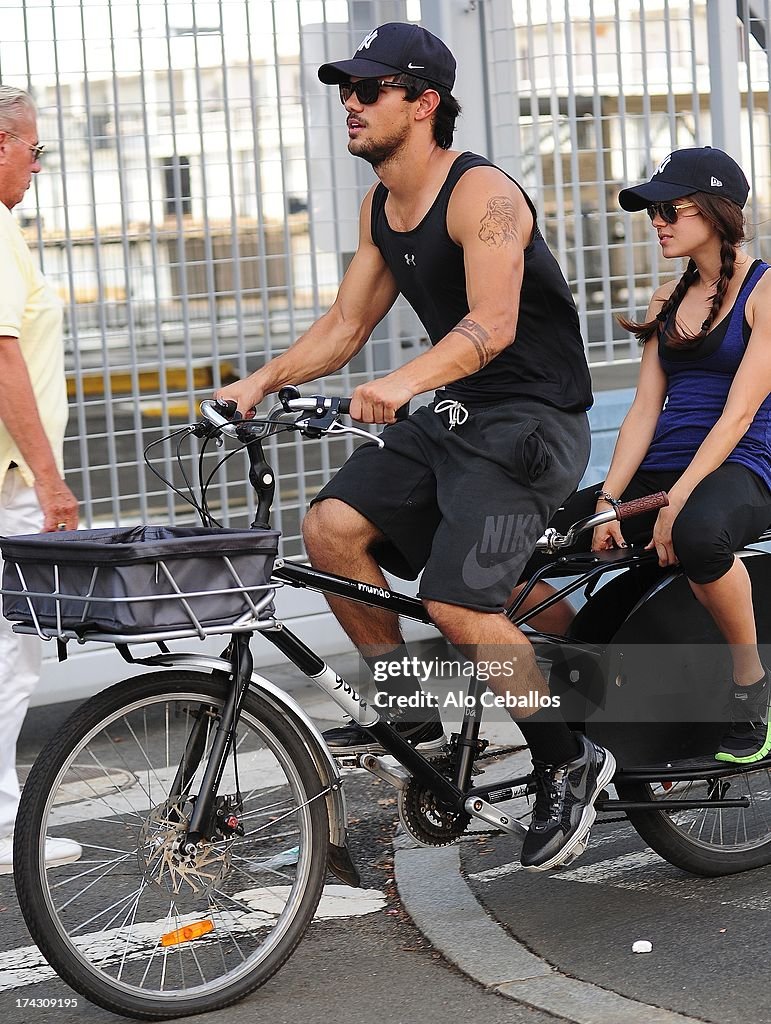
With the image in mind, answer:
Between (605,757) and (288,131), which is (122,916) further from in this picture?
(288,131)

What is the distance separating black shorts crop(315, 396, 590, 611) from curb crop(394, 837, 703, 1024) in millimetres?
848

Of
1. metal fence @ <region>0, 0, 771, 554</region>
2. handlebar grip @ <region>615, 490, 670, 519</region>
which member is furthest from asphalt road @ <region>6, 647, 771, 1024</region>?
metal fence @ <region>0, 0, 771, 554</region>

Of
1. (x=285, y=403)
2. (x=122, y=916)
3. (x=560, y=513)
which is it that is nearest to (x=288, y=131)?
(x=560, y=513)

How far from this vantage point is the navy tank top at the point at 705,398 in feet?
13.4

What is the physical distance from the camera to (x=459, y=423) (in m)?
3.79

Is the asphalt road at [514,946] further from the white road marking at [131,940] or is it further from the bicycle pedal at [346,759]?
the bicycle pedal at [346,759]

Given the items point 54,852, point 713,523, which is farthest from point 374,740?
point 713,523

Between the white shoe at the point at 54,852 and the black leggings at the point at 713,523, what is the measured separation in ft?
4.34

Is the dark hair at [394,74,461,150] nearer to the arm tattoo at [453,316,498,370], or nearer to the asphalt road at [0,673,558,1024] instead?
the arm tattoo at [453,316,498,370]

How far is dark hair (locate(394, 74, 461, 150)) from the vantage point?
11.9 feet

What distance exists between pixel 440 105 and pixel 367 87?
0.20 meters

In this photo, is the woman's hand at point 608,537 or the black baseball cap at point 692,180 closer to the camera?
the woman's hand at point 608,537

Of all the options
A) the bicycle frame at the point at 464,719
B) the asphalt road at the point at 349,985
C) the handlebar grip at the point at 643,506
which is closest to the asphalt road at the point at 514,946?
the asphalt road at the point at 349,985

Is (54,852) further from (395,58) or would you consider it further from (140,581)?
(395,58)
